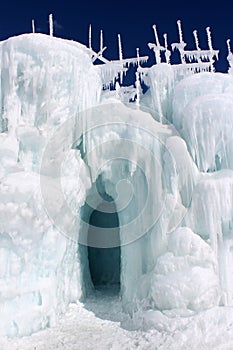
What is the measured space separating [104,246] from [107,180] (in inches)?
175

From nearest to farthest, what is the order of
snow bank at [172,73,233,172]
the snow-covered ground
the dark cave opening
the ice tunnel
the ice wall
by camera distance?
the snow-covered ground, the ice wall, snow bank at [172,73,233,172], the ice tunnel, the dark cave opening

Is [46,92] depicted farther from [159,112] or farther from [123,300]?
[123,300]

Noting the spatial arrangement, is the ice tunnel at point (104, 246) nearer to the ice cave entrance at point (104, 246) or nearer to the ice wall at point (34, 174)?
the ice cave entrance at point (104, 246)

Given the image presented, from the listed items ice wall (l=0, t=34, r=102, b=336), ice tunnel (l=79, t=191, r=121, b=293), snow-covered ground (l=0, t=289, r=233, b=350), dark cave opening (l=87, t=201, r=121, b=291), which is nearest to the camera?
snow-covered ground (l=0, t=289, r=233, b=350)

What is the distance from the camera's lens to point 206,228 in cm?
1066

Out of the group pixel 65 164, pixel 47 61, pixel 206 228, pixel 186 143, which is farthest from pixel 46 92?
pixel 206 228

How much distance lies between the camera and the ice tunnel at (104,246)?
15.6m

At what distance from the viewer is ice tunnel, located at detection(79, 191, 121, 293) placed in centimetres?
1560

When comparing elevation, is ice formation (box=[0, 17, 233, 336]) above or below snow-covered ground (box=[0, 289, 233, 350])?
above

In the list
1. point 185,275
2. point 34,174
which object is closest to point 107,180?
point 34,174

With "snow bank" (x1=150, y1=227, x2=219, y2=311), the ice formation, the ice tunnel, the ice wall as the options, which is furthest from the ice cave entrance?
"snow bank" (x1=150, y1=227, x2=219, y2=311)

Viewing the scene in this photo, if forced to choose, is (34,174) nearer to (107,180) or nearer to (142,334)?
(107,180)

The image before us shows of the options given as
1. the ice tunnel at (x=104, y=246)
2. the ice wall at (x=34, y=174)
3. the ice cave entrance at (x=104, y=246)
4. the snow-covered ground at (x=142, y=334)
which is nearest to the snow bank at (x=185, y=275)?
the snow-covered ground at (x=142, y=334)

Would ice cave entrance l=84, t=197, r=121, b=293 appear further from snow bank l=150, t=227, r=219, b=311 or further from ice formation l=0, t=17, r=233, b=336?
snow bank l=150, t=227, r=219, b=311
